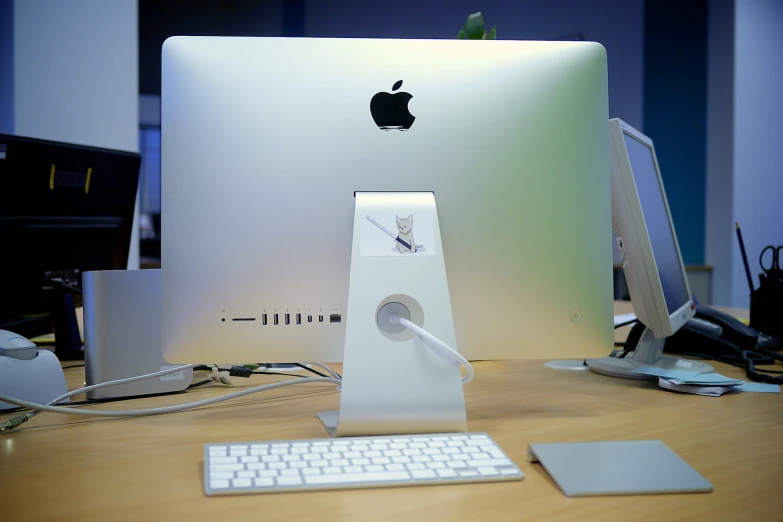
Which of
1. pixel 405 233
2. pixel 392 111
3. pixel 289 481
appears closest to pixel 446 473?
pixel 289 481

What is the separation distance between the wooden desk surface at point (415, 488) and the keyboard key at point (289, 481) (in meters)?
0.01

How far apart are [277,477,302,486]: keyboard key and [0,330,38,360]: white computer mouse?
0.48 m

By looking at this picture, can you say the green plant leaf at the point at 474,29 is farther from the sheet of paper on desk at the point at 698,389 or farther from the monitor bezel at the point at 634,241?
the sheet of paper on desk at the point at 698,389

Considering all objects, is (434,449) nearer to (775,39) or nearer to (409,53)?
(409,53)

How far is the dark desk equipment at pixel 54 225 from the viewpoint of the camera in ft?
3.93

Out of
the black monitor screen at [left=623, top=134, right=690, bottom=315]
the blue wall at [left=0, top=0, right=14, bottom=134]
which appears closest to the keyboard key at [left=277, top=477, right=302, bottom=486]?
the black monitor screen at [left=623, top=134, right=690, bottom=315]

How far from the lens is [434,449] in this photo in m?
0.67

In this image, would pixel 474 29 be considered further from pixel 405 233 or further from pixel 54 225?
pixel 54 225

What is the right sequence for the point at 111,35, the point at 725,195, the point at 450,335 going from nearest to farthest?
the point at 450,335, the point at 111,35, the point at 725,195

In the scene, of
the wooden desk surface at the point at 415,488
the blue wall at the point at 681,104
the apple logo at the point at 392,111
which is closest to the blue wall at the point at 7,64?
the wooden desk surface at the point at 415,488

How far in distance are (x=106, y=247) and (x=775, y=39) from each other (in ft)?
11.6

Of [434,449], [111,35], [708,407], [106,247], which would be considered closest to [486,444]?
[434,449]

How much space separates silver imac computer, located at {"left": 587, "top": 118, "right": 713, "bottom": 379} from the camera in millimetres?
1091

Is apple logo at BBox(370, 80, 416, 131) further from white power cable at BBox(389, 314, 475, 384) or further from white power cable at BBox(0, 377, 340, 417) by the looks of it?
white power cable at BBox(0, 377, 340, 417)
